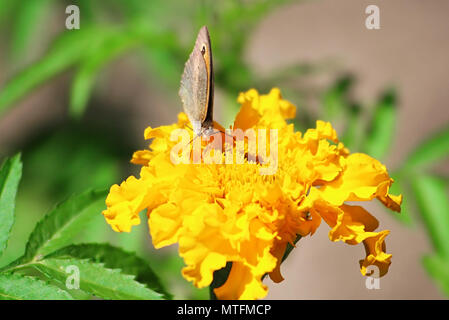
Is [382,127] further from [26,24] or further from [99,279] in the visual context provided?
[26,24]

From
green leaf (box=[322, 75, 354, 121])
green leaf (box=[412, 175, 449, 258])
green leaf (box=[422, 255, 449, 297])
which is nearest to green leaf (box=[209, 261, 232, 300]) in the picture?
green leaf (box=[422, 255, 449, 297])

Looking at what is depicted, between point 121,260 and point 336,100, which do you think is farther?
point 336,100

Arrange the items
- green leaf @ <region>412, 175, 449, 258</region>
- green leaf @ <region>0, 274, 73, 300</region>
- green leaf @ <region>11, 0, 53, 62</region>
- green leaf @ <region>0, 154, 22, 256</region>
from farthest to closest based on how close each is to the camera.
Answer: green leaf @ <region>11, 0, 53, 62</region> < green leaf @ <region>412, 175, 449, 258</region> < green leaf @ <region>0, 154, 22, 256</region> < green leaf @ <region>0, 274, 73, 300</region>

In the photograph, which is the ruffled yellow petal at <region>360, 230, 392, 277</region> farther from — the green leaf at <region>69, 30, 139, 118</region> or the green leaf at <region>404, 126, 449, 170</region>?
the green leaf at <region>69, 30, 139, 118</region>

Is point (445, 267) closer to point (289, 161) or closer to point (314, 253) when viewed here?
point (289, 161)

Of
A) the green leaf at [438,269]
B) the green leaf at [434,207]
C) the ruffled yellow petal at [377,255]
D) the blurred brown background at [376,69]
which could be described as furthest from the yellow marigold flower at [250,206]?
the blurred brown background at [376,69]

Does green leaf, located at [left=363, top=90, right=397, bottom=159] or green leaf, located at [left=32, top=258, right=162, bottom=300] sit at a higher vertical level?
green leaf, located at [left=363, top=90, right=397, bottom=159]

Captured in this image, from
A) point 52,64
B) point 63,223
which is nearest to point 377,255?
point 63,223

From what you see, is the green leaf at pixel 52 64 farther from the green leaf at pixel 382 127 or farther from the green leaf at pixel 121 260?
the green leaf at pixel 382 127
